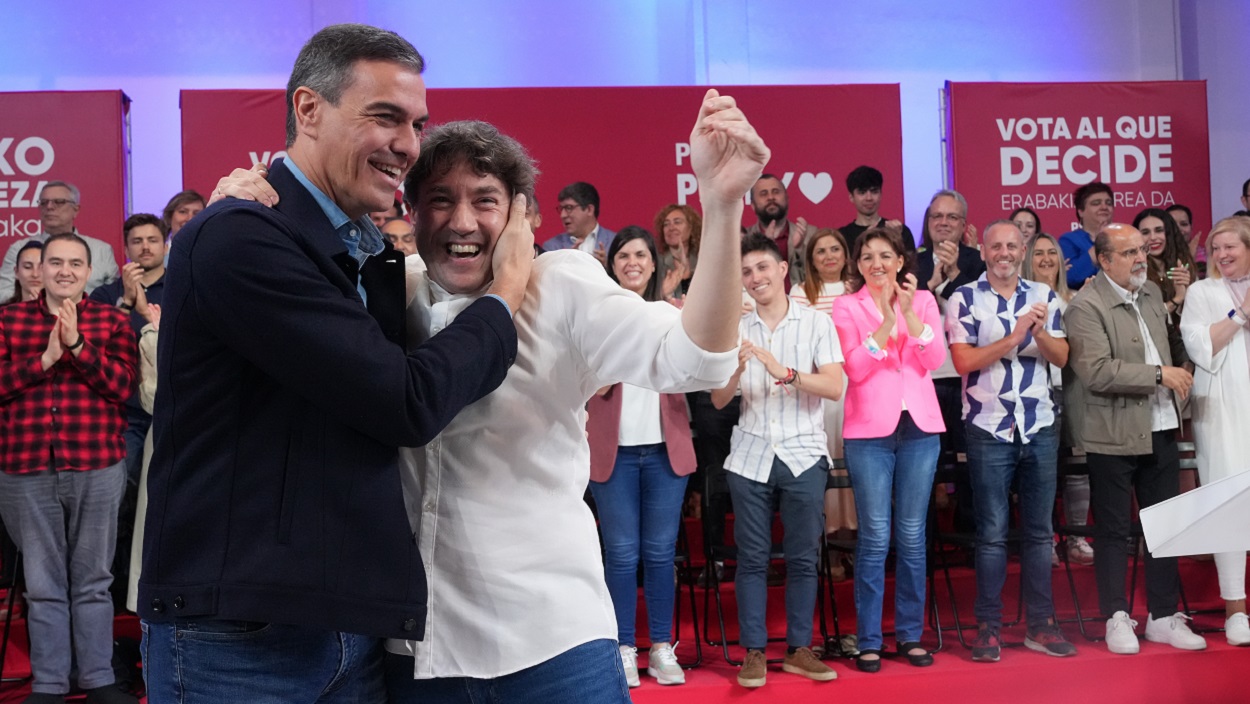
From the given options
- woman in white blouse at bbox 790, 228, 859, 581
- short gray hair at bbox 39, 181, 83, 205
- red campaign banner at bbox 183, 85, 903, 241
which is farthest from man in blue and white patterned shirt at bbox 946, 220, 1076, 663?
short gray hair at bbox 39, 181, 83, 205

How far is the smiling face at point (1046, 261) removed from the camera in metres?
Result: 6.66

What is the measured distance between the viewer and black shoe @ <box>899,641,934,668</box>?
5.21m

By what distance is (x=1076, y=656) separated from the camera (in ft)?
17.4

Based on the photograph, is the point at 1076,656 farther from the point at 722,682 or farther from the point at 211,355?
the point at 211,355

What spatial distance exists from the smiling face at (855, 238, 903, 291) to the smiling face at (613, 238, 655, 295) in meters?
1.01

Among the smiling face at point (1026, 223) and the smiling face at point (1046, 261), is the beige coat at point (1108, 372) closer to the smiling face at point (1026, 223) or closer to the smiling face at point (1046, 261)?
the smiling face at point (1046, 261)

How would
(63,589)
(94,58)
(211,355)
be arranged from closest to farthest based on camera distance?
(211,355)
(63,589)
(94,58)

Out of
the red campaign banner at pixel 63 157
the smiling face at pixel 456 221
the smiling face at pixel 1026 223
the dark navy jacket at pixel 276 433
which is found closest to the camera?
the dark navy jacket at pixel 276 433

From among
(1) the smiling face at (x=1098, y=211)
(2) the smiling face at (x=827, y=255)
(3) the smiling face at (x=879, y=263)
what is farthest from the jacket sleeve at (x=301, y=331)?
(1) the smiling face at (x=1098, y=211)

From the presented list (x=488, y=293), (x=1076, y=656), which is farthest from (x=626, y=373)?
(x=1076, y=656)

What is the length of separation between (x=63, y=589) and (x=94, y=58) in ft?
19.3

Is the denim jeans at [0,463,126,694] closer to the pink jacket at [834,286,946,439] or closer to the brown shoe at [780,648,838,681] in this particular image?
the brown shoe at [780,648,838,681]

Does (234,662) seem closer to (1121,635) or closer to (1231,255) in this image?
(1121,635)

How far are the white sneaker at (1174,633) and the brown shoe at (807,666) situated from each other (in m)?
1.68
